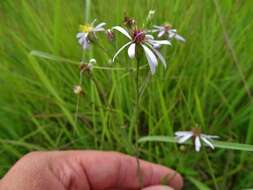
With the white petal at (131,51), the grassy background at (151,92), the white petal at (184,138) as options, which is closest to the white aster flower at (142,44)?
the white petal at (131,51)

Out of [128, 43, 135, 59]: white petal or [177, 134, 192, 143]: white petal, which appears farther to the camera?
[177, 134, 192, 143]: white petal

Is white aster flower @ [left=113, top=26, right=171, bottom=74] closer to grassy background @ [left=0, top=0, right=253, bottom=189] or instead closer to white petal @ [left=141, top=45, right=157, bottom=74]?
white petal @ [left=141, top=45, right=157, bottom=74]

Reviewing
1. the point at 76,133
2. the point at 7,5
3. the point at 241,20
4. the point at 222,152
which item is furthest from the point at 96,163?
the point at 7,5

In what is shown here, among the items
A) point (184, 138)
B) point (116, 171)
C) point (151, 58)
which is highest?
point (151, 58)

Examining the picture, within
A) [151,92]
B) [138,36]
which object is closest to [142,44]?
[138,36]

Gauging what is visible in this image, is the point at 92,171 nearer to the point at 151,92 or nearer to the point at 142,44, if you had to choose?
the point at 151,92

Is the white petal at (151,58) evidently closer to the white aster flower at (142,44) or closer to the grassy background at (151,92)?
the white aster flower at (142,44)

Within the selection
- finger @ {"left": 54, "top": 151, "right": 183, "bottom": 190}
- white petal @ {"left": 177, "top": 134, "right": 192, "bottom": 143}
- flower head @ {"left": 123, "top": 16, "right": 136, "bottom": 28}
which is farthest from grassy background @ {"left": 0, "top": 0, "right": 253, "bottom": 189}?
flower head @ {"left": 123, "top": 16, "right": 136, "bottom": 28}

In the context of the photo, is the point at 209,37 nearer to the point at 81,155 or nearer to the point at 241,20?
the point at 241,20

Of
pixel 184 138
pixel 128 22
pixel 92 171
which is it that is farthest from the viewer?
pixel 92 171
